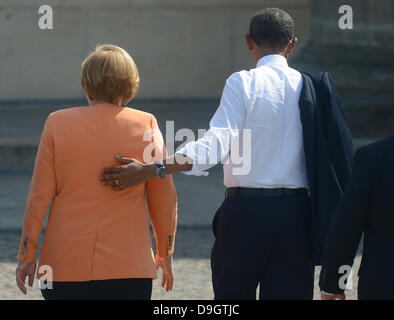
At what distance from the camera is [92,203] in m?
3.68

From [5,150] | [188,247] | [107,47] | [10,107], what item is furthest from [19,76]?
[107,47]

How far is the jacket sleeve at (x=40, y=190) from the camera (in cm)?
370

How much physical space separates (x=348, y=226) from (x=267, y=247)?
0.54 meters

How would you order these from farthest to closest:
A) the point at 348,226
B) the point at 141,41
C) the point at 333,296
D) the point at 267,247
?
the point at 141,41, the point at 267,247, the point at 333,296, the point at 348,226

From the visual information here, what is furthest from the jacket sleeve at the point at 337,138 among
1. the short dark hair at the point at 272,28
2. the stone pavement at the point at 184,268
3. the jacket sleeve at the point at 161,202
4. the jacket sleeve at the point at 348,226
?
the stone pavement at the point at 184,268

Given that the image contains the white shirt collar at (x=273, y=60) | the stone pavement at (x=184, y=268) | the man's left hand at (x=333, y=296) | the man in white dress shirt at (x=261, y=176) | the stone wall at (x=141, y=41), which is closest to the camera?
the man's left hand at (x=333, y=296)

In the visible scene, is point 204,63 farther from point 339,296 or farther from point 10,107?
point 339,296

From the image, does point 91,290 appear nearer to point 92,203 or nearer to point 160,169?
point 92,203

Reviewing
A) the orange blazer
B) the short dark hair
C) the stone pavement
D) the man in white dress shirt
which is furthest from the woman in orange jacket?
the stone pavement

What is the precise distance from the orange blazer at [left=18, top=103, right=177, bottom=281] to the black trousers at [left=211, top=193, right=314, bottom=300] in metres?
0.35

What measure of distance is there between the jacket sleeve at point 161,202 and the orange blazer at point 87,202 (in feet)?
0.31

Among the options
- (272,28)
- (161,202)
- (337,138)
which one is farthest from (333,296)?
(272,28)

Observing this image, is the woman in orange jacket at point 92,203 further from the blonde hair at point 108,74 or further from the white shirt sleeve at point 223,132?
the white shirt sleeve at point 223,132

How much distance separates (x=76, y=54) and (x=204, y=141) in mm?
10968
